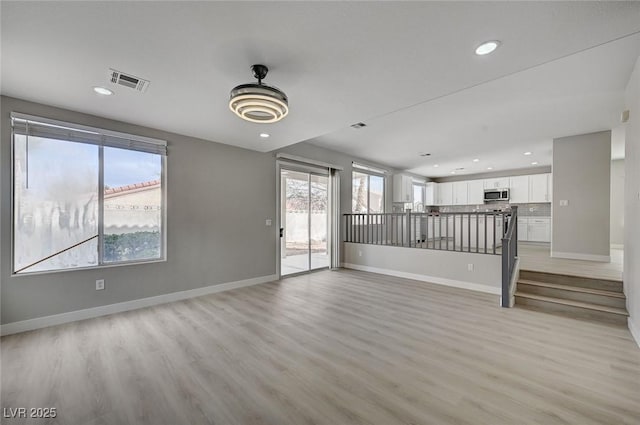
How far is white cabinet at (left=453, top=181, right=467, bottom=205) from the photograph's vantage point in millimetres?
9914

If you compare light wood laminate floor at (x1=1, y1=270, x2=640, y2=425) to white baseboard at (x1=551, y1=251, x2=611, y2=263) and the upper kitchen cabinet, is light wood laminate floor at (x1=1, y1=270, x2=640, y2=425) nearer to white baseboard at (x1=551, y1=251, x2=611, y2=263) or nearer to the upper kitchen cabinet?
white baseboard at (x1=551, y1=251, x2=611, y2=263)

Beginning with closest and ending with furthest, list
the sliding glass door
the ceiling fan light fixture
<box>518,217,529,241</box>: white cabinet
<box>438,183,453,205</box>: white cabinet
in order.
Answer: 1. the ceiling fan light fixture
2. the sliding glass door
3. <box>518,217,529,241</box>: white cabinet
4. <box>438,183,453,205</box>: white cabinet

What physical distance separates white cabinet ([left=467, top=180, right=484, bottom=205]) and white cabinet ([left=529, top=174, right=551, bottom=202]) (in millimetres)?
1408

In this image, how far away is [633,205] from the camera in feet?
9.34

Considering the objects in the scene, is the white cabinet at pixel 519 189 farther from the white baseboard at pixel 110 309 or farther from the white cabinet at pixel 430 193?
the white baseboard at pixel 110 309

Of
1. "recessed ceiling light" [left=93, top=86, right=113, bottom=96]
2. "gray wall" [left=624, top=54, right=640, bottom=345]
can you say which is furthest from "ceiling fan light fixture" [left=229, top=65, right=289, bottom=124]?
"gray wall" [left=624, top=54, right=640, bottom=345]

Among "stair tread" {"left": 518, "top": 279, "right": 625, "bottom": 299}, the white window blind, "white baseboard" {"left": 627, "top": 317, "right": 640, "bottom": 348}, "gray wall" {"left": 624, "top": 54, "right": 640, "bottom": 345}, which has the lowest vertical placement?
"white baseboard" {"left": 627, "top": 317, "right": 640, "bottom": 348}

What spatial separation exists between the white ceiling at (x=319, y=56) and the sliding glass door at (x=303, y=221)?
187cm

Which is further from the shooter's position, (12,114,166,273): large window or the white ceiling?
(12,114,166,273): large window

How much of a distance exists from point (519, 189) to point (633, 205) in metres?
6.53

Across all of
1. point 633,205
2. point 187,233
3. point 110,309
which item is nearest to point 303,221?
point 187,233

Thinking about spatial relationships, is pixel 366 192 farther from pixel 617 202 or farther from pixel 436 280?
pixel 617 202

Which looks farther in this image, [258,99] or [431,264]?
[431,264]

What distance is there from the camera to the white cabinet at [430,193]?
34.9 ft
